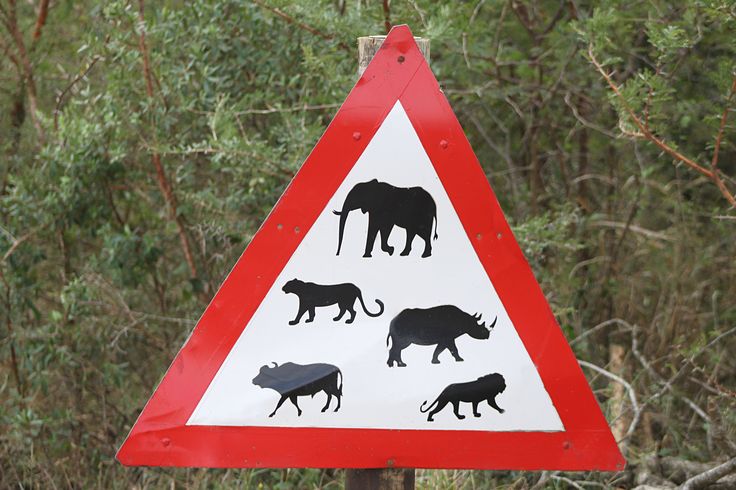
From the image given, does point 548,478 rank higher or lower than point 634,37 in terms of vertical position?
lower

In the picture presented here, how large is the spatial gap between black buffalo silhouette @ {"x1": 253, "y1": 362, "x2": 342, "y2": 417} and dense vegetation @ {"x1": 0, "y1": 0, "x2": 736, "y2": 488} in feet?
4.92

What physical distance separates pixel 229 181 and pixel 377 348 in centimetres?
272

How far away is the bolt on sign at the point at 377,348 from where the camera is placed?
79.6 inches

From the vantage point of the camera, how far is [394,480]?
2.12 meters

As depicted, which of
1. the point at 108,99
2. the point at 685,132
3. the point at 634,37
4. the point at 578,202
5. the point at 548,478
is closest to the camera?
the point at 548,478

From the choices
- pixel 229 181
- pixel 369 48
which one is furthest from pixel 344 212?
pixel 229 181

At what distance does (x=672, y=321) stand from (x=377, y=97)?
10.9 feet

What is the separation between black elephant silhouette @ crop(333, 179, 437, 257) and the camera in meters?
2.03

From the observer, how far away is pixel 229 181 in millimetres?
4621

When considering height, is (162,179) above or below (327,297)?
above

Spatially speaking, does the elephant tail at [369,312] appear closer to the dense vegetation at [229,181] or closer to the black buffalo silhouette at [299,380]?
the black buffalo silhouette at [299,380]

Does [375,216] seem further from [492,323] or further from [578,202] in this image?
[578,202]

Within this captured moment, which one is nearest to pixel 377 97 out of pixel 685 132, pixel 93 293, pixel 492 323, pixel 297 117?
pixel 492 323

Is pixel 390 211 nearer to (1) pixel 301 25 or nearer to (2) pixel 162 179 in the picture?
(1) pixel 301 25
